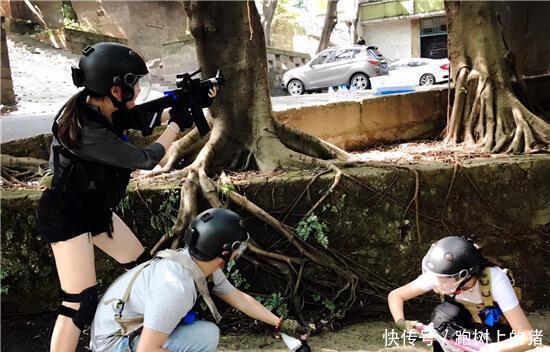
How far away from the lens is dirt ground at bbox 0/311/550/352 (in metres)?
3.55

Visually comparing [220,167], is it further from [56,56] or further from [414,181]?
[56,56]

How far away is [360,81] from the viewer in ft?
52.9

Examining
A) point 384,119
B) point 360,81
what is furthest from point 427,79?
point 384,119

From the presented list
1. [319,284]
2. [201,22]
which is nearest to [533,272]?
[319,284]

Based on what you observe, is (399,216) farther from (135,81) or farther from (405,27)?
(405,27)

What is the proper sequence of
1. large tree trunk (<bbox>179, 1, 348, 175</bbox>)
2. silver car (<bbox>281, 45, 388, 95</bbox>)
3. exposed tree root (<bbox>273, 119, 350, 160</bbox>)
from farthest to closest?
silver car (<bbox>281, 45, 388, 95</bbox>), exposed tree root (<bbox>273, 119, 350, 160</bbox>), large tree trunk (<bbox>179, 1, 348, 175</bbox>)

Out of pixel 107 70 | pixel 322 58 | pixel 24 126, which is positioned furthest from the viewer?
pixel 322 58

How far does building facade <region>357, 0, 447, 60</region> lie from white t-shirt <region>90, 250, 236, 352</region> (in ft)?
75.6

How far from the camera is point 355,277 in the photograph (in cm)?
400

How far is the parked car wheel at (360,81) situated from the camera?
52.4 ft

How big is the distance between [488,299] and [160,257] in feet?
5.60

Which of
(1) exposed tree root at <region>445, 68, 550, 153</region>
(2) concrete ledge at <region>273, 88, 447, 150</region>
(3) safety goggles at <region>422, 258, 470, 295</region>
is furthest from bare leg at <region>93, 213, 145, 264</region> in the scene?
(2) concrete ledge at <region>273, 88, 447, 150</region>

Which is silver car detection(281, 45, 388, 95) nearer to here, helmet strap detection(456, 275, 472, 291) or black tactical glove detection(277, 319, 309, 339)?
helmet strap detection(456, 275, 472, 291)

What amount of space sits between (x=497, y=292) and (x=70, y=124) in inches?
89.8
